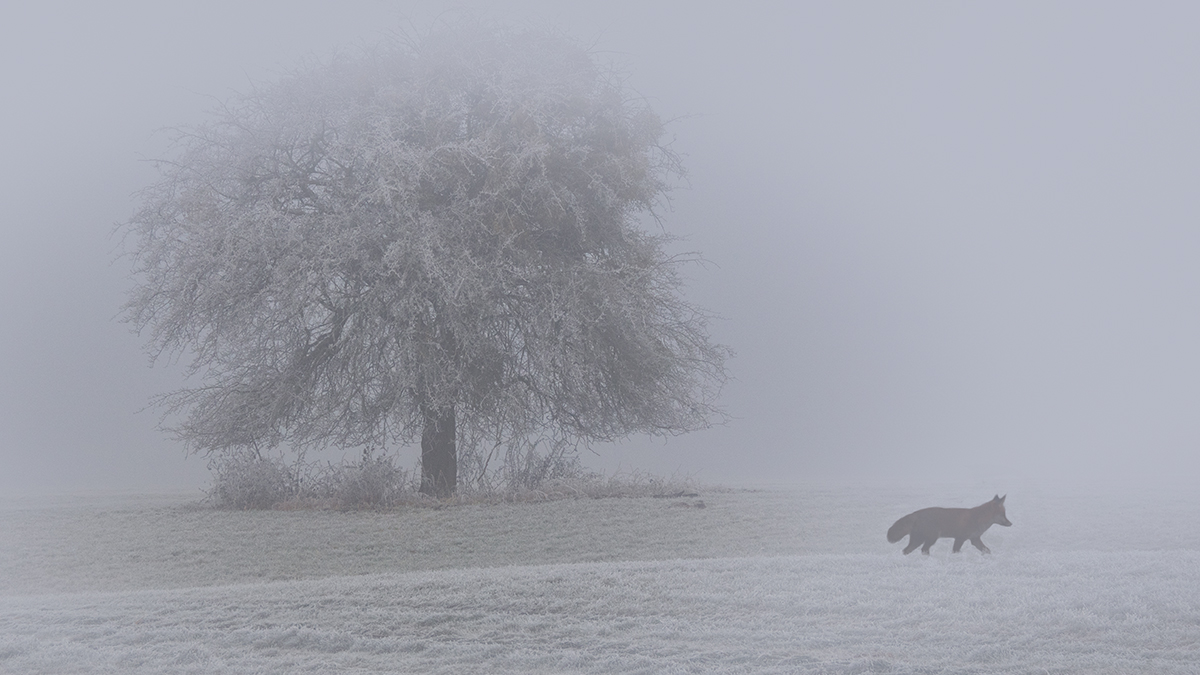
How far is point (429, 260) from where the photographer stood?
42.9 ft

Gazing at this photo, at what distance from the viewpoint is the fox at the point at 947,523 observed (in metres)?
7.08

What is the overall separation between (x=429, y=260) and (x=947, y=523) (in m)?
7.82

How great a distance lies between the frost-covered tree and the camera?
543 inches

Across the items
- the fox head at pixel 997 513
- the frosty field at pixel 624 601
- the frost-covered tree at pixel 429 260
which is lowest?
the frosty field at pixel 624 601

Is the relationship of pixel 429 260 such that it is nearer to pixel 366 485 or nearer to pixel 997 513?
pixel 366 485

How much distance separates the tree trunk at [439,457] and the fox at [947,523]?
333 inches

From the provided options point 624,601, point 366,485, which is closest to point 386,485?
point 366,485

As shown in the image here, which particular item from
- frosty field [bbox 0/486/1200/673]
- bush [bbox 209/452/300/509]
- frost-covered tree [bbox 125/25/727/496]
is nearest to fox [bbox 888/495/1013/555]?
frosty field [bbox 0/486/1200/673]

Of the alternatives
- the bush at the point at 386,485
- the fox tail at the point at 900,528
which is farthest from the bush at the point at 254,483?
the fox tail at the point at 900,528

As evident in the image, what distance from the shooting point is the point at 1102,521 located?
1128cm

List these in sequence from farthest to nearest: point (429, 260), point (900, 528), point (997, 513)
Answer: point (429, 260) → point (997, 513) → point (900, 528)

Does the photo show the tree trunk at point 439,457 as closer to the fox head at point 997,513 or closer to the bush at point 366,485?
the bush at point 366,485

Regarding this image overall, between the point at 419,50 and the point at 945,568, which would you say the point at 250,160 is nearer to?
the point at 419,50

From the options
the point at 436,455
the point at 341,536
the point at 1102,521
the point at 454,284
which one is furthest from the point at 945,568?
the point at 436,455
